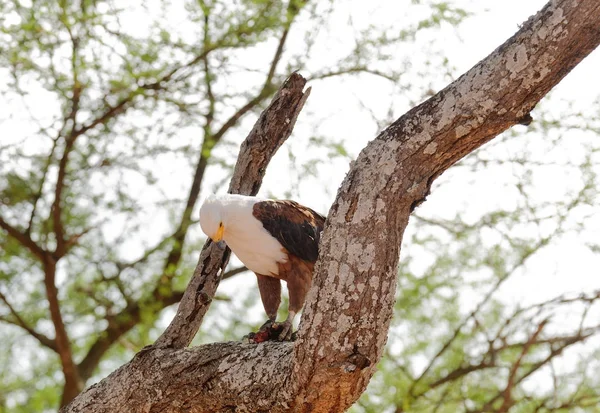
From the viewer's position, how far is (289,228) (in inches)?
148

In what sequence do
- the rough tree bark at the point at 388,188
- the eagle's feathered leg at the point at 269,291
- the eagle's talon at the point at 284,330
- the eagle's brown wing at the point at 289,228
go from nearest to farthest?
the rough tree bark at the point at 388,188, the eagle's talon at the point at 284,330, the eagle's brown wing at the point at 289,228, the eagle's feathered leg at the point at 269,291

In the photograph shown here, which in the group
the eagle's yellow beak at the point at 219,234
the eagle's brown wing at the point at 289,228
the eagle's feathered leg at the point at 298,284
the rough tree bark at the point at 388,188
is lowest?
the rough tree bark at the point at 388,188

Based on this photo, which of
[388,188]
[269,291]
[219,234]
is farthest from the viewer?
[269,291]

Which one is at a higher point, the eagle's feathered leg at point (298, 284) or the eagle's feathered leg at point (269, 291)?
the eagle's feathered leg at point (269, 291)

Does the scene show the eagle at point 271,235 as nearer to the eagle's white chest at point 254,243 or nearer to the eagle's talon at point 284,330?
the eagle's white chest at point 254,243

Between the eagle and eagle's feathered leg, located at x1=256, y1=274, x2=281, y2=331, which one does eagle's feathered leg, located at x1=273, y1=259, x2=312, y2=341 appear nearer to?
the eagle

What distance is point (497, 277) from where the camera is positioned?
20.7 ft

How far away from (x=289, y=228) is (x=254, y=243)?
0.54 ft

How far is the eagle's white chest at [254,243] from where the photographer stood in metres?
3.73

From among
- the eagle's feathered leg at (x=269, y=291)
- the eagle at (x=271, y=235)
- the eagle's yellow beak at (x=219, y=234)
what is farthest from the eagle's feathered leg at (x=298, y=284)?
the eagle's yellow beak at (x=219, y=234)

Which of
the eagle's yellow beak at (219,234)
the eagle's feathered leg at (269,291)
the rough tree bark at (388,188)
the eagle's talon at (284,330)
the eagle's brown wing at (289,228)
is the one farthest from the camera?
the eagle's feathered leg at (269,291)

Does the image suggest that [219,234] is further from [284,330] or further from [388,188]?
[388,188]

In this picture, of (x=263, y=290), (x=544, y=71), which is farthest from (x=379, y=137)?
(x=263, y=290)

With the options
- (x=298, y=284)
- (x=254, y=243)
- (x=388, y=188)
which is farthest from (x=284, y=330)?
(x=388, y=188)
